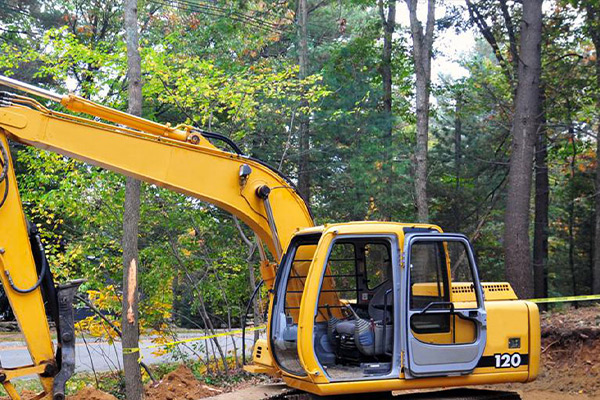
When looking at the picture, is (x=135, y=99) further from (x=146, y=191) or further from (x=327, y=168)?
(x=327, y=168)

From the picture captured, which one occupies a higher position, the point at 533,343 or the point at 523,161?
A: the point at 523,161

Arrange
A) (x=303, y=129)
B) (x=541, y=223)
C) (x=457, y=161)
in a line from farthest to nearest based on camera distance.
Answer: (x=457, y=161) → (x=541, y=223) → (x=303, y=129)

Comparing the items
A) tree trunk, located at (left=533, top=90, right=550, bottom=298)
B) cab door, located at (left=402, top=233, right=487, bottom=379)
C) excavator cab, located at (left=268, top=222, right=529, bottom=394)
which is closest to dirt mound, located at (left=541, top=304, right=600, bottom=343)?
excavator cab, located at (left=268, top=222, right=529, bottom=394)

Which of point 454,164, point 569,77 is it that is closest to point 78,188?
point 454,164

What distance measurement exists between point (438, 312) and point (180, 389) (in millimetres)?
4522

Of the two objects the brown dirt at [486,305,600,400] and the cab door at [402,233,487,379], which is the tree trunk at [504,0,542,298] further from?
the cab door at [402,233,487,379]

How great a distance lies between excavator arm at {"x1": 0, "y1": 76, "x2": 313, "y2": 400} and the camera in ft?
18.7

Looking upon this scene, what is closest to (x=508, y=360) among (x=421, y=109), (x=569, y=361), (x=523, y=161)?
(x=569, y=361)

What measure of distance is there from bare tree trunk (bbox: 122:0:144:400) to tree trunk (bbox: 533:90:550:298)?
538 inches

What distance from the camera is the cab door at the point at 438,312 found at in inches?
248

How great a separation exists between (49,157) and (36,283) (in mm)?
8042

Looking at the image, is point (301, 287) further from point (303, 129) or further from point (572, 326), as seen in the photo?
point (303, 129)

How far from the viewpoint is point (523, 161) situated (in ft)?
47.1

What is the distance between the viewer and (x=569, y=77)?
19391mm
